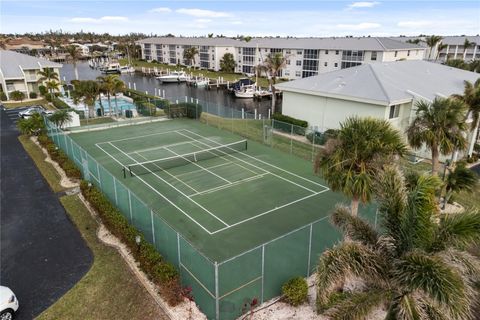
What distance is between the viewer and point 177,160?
24.5 metres

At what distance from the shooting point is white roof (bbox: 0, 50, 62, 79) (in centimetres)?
5066

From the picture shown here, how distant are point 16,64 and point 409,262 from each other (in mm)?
61707

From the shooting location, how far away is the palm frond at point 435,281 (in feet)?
20.3

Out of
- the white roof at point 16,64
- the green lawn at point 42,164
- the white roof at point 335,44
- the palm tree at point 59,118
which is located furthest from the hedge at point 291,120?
the white roof at point 16,64

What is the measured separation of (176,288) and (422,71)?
111 ft

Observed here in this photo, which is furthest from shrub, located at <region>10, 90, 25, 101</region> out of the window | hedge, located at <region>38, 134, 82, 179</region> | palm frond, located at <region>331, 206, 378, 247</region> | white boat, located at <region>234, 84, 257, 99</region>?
palm frond, located at <region>331, 206, 378, 247</region>

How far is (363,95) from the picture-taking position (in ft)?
90.6

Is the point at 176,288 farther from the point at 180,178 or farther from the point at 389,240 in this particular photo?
the point at 180,178

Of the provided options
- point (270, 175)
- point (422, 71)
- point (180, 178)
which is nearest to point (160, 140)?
point (180, 178)

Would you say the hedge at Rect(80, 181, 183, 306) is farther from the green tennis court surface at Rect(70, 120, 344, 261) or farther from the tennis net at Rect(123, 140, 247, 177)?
the tennis net at Rect(123, 140, 247, 177)

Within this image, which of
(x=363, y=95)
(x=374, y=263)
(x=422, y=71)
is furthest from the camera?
(x=422, y=71)

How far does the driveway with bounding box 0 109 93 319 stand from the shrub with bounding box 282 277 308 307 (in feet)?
24.3

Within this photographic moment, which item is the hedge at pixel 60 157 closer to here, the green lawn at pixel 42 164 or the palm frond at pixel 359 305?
the green lawn at pixel 42 164

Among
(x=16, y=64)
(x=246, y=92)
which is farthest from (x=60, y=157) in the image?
(x=246, y=92)
